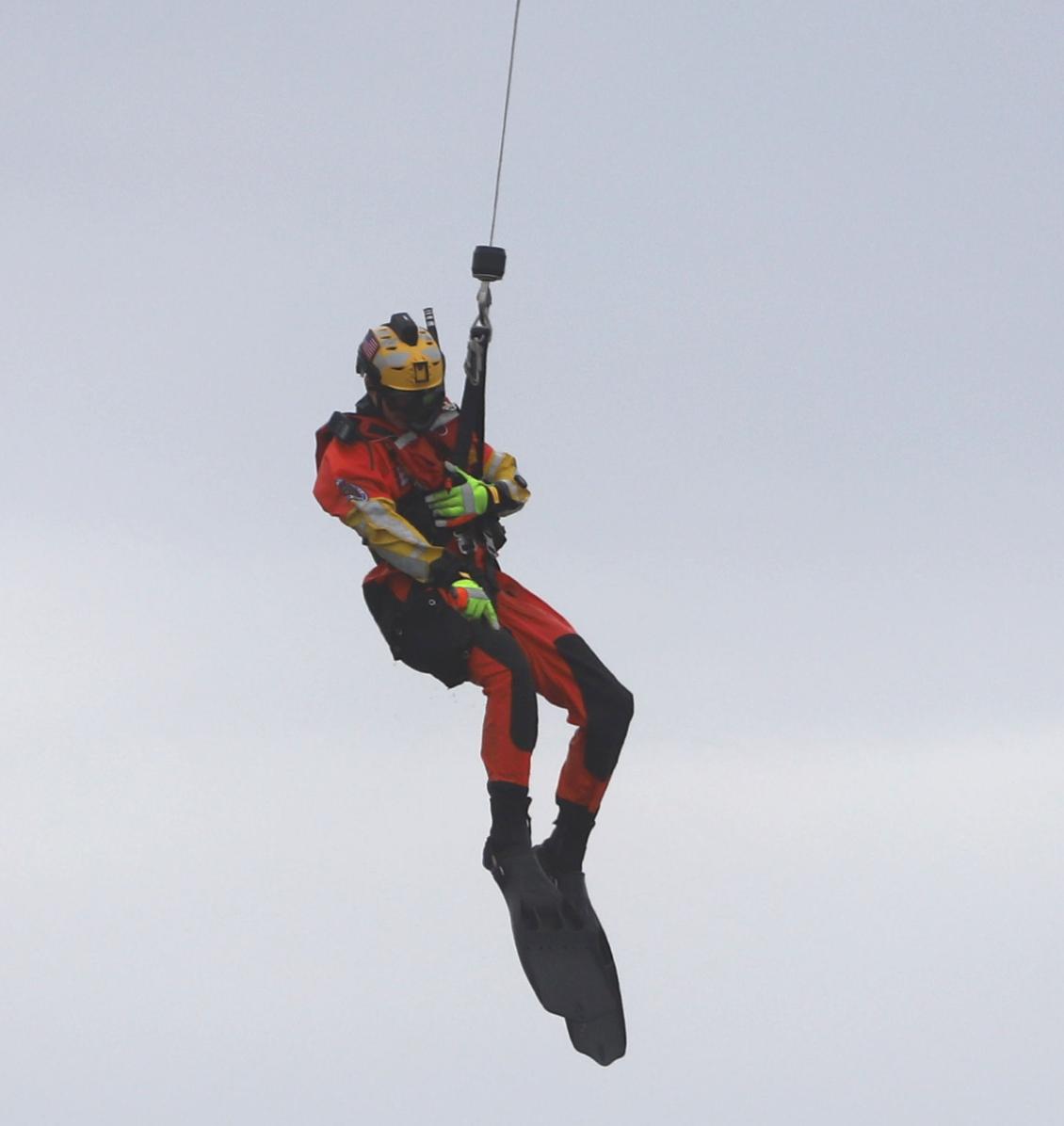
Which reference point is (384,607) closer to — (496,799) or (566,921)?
(496,799)

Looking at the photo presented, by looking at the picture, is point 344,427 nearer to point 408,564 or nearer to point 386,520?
point 386,520

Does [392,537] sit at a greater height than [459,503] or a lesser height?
lesser

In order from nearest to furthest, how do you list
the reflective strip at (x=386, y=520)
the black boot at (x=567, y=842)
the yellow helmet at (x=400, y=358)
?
1. the reflective strip at (x=386, y=520)
2. the yellow helmet at (x=400, y=358)
3. the black boot at (x=567, y=842)

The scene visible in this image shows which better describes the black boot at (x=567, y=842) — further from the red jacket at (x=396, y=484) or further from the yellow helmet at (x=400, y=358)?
the yellow helmet at (x=400, y=358)

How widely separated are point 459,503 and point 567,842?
211 cm

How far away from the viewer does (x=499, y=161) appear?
11.1 m

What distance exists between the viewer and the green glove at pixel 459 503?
38.4 feet

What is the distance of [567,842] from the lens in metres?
12.2

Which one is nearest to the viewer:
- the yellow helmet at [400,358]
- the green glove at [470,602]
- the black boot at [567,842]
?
the yellow helmet at [400,358]

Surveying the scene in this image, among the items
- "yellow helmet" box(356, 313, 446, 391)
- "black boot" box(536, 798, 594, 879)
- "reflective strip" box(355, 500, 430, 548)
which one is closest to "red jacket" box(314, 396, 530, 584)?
"reflective strip" box(355, 500, 430, 548)

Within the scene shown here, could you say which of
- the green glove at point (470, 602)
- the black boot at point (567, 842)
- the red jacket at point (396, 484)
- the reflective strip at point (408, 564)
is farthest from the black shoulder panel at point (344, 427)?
the black boot at point (567, 842)

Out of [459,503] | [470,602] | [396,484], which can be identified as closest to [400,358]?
[396,484]

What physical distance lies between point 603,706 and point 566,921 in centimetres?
125

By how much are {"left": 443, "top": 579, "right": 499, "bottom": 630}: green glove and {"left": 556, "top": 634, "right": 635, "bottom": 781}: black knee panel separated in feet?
1.48
